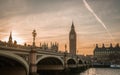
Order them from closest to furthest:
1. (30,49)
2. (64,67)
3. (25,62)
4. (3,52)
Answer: (3,52)
(25,62)
(30,49)
(64,67)

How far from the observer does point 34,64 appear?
47062mm

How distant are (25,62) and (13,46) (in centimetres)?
463

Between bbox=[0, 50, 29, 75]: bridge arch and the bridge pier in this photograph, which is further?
the bridge pier

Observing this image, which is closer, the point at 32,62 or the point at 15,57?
the point at 15,57

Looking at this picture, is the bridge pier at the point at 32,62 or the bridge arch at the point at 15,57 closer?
the bridge arch at the point at 15,57

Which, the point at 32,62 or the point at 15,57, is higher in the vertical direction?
the point at 15,57

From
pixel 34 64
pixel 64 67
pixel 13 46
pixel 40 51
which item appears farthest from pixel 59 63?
pixel 13 46

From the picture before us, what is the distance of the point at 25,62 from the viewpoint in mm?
43719

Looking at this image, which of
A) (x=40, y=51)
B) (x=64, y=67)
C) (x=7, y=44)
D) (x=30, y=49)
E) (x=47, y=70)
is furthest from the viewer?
(x=64, y=67)

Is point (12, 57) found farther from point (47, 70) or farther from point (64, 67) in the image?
point (64, 67)

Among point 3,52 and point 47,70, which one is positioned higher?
point 3,52

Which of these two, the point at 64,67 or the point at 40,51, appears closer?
the point at 40,51

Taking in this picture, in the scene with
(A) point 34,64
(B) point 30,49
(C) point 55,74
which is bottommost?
(C) point 55,74

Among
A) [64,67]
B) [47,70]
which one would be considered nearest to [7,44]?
[47,70]
